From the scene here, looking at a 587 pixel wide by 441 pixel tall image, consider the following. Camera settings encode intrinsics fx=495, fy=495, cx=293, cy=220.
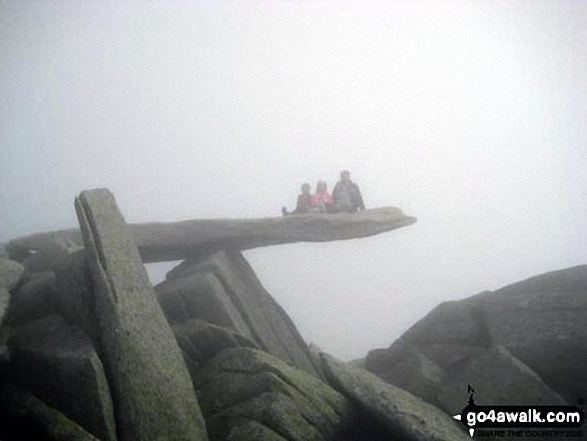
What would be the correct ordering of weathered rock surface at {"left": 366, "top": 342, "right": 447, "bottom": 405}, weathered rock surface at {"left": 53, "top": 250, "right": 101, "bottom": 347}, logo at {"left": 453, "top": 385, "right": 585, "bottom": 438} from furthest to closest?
weathered rock surface at {"left": 366, "top": 342, "right": 447, "bottom": 405}
logo at {"left": 453, "top": 385, "right": 585, "bottom": 438}
weathered rock surface at {"left": 53, "top": 250, "right": 101, "bottom": 347}

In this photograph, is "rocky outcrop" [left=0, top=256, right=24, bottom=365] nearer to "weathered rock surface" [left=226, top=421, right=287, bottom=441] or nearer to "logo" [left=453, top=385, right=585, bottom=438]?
"weathered rock surface" [left=226, top=421, right=287, bottom=441]

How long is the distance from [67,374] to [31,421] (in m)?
1.16

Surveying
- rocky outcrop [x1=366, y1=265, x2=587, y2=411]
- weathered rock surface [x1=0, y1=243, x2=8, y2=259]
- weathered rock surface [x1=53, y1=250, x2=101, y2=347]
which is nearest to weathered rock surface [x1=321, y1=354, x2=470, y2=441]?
rocky outcrop [x1=366, y1=265, x2=587, y2=411]

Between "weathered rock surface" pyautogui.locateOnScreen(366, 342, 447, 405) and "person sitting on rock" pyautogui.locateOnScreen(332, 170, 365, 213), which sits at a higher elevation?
"person sitting on rock" pyautogui.locateOnScreen(332, 170, 365, 213)

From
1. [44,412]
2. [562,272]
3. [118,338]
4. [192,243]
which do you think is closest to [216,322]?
[192,243]

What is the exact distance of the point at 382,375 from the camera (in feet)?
63.1

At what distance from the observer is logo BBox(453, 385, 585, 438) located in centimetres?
1439

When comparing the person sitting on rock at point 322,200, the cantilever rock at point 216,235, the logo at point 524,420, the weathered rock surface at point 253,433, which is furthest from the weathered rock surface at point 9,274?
the logo at point 524,420

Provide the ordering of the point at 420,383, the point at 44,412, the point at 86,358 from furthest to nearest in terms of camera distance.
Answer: the point at 420,383 → the point at 86,358 → the point at 44,412

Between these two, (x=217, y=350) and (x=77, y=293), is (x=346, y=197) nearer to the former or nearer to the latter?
(x=217, y=350)

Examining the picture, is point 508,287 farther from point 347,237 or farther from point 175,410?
point 175,410

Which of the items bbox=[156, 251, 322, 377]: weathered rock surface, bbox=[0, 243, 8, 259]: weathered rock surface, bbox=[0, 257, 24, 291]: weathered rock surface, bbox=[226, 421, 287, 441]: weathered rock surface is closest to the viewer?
bbox=[226, 421, 287, 441]: weathered rock surface

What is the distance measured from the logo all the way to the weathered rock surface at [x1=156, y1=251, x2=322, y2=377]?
22.5 ft

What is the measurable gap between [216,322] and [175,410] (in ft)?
22.5
